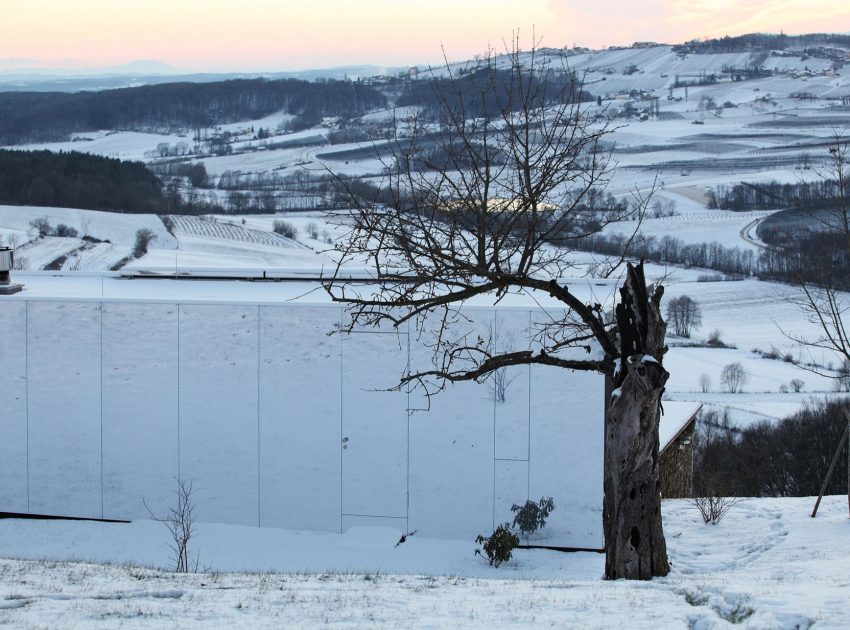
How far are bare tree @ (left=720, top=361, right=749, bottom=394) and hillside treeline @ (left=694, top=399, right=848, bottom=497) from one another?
601 cm

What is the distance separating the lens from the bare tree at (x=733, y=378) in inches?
1989

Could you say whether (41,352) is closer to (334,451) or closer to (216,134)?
(334,451)

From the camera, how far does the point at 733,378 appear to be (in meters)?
50.8

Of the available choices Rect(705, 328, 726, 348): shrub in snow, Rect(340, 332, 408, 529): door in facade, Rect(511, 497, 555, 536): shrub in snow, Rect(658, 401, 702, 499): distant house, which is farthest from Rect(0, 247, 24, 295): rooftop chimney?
Rect(705, 328, 726, 348): shrub in snow

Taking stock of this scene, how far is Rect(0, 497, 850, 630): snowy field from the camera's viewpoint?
260 inches

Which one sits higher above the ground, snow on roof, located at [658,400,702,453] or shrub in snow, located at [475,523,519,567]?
snow on roof, located at [658,400,702,453]

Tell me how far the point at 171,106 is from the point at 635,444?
13416 centimetres

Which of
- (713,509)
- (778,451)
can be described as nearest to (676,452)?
(713,509)

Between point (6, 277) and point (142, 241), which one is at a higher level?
point (142, 241)

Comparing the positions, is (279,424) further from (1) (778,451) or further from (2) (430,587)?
(1) (778,451)

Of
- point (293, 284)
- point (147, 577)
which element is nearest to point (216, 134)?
point (293, 284)

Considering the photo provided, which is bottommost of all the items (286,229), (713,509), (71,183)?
(713,509)

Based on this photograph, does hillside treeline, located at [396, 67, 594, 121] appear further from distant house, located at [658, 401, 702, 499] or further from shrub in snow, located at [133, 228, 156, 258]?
shrub in snow, located at [133, 228, 156, 258]

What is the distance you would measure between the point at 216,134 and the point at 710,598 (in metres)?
128
